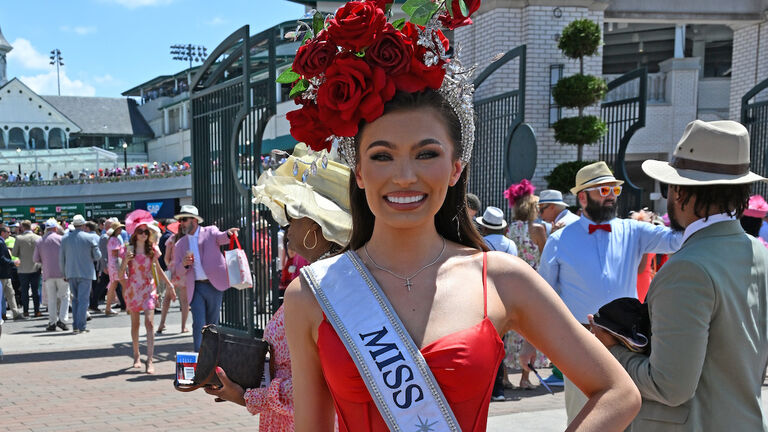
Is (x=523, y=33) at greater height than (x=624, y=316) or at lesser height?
greater

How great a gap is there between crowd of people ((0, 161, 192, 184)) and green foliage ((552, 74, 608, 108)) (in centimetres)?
2631

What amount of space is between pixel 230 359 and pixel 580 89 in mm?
10134

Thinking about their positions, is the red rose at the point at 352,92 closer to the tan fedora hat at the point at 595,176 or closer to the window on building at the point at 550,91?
the tan fedora hat at the point at 595,176

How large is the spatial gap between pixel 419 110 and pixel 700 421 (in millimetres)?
1408

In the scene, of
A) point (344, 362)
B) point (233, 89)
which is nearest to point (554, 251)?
point (344, 362)

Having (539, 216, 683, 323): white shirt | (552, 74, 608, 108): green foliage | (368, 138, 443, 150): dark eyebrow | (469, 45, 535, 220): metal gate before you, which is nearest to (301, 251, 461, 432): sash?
(368, 138, 443, 150): dark eyebrow

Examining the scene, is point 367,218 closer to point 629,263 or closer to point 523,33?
point 629,263

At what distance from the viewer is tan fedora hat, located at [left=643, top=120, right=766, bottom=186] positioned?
2430mm

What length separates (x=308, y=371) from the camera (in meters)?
1.71

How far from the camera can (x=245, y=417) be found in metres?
6.31

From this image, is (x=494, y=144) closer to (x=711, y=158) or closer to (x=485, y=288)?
(x=711, y=158)

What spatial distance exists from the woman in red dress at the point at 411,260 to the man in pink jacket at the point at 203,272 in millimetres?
6692

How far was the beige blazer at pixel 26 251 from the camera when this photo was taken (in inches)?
540

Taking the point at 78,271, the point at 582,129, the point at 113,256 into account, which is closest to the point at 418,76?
the point at 582,129
